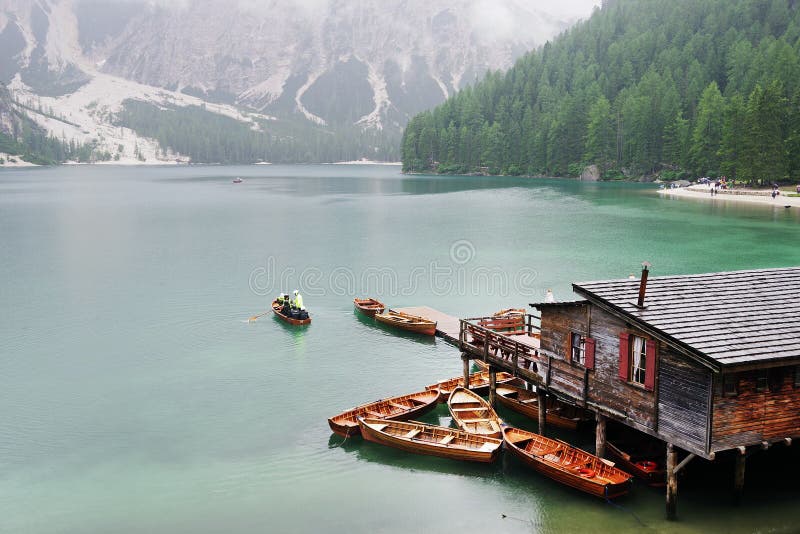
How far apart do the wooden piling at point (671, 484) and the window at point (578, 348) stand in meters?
5.06

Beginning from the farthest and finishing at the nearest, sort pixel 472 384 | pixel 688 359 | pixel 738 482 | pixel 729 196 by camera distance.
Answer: pixel 729 196 < pixel 472 384 < pixel 738 482 < pixel 688 359

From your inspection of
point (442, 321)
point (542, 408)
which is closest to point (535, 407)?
point (542, 408)

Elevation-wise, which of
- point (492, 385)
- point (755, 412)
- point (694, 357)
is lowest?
point (492, 385)

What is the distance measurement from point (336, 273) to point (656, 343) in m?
55.4

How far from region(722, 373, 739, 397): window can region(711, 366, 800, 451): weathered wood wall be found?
0.46 ft

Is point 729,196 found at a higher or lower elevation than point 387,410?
higher

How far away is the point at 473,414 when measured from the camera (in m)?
33.9

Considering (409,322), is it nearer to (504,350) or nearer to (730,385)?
(504,350)

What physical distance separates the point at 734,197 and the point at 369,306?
114 meters

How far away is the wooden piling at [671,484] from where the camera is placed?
25.5 m

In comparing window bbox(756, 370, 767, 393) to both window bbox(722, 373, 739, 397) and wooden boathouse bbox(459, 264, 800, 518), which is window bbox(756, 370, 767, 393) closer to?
wooden boathouse bbox(459, 264, 800, 518)

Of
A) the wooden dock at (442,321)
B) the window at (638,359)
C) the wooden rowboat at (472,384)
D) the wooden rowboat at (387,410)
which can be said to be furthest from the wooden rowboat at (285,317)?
the window at (638,359)

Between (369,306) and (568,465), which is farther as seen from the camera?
(369,306)

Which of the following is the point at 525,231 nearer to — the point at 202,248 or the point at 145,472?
the point at 202,248
